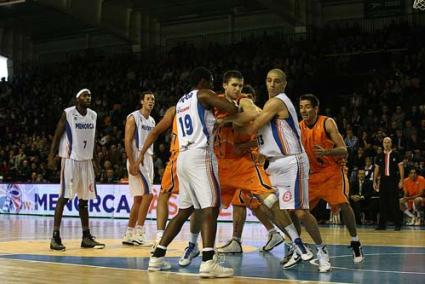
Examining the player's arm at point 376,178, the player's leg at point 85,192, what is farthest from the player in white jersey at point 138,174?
the player's arm at point 376,178

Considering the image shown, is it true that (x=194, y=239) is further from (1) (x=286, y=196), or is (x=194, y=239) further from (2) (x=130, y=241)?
(2) (x=130, y=241)

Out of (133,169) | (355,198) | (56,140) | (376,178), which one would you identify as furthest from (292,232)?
(355,198)

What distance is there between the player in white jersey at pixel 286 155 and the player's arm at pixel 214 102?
0.60 m

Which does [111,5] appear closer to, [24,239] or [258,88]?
[258,88]

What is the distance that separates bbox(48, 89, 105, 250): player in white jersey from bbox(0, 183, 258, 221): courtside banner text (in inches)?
311

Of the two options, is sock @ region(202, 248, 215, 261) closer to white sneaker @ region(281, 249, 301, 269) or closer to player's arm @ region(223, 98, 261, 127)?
white sneaker @ region(281, 249, 301, 269)

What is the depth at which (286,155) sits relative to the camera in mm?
7355

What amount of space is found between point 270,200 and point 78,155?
3.19 m

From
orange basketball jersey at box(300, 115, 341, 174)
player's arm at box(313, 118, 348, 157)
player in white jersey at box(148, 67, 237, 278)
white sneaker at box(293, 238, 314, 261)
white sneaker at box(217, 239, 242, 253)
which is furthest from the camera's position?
white sneaker at box(217, 239, 242, 253)

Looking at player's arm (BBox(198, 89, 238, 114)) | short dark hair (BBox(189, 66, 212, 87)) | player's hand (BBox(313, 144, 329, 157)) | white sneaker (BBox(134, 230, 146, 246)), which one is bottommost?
white sneaker (BBox(134, 230, 146, 246))

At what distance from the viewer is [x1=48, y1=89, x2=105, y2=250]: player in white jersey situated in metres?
9.52

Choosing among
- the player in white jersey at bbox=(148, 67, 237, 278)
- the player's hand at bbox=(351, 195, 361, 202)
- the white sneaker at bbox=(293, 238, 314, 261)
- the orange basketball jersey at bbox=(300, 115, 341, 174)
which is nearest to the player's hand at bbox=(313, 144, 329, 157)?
the orange basketball jersey at bbox=(300, 115, 341, 174)

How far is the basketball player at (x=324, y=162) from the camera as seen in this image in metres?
8.05

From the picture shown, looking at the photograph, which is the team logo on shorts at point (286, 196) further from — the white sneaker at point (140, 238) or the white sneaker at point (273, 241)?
the white sneaker at point (140, 238)
